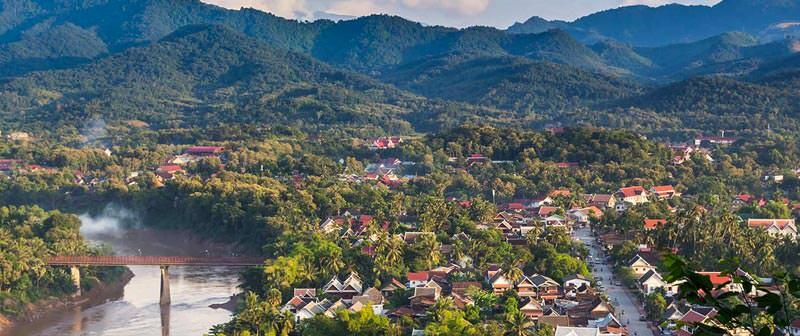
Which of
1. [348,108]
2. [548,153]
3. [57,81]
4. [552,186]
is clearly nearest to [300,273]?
[552,186]

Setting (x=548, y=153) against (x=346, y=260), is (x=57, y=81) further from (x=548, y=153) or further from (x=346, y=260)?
(x=346, y=260)

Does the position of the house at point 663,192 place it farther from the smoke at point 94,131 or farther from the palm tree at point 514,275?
the smoke at point 94,131

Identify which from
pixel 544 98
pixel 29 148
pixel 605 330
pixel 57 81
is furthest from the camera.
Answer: pixel 57 81

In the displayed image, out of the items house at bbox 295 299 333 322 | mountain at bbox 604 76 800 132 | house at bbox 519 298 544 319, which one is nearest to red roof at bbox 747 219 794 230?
house at bbox 519 298 544 319

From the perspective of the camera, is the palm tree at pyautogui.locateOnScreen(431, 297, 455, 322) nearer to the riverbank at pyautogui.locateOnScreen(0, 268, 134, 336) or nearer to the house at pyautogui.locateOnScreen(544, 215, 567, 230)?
the riverbank at pyautogui.locateOnScreen(0, 268, 134, 336)

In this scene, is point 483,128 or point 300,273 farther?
point 483,128

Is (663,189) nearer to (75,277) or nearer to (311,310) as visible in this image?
(75,277)

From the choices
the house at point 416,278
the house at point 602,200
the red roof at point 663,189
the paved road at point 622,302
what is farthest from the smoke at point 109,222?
the red roof at point 663,189
